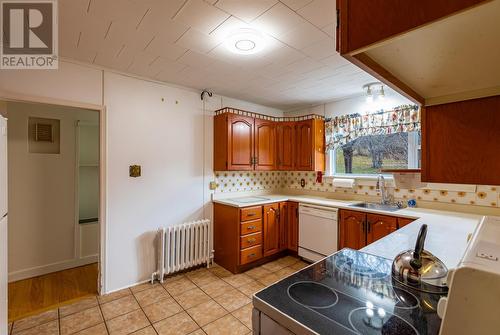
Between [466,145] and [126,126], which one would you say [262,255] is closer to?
[126,126]

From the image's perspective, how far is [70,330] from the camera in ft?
6.19

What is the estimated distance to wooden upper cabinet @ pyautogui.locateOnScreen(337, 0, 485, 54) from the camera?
1.50 feet

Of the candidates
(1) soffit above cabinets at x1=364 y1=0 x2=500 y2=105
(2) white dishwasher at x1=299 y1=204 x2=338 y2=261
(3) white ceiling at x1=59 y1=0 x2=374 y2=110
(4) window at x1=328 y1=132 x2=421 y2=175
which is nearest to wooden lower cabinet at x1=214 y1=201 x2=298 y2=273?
(2) white dishwasher at x1=299 y1=204 x2=338 y2=261

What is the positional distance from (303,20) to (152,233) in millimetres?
2602

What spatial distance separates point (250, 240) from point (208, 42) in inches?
89.1

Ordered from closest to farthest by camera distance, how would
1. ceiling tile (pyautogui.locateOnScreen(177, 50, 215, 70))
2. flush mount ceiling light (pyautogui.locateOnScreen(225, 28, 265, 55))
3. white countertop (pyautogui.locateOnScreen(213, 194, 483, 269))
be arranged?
white countertop (pyautogui.locateOnScreen(213, 194, 483, 269)), flush mount ceiling light (pyautogui.locateOnScreen(225, 28, 265, 55)), ceiling tile (pyautogui.locateOnScreen(177, 50, 215, 70))

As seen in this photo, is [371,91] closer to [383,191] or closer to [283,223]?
[383,191]

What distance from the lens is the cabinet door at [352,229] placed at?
2.60m

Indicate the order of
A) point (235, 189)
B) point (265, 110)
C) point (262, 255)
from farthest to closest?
point (265, 110), point (235, 189), point (262, 255)

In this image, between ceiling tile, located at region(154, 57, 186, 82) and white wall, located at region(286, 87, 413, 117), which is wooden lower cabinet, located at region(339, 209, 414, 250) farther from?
ceiling tile, located at region(154, 57, 186, 82)

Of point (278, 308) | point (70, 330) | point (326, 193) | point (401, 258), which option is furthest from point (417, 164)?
point (70, 330)

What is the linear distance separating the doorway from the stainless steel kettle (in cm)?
272

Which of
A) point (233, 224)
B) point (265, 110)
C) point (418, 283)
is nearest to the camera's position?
point (418, 283)

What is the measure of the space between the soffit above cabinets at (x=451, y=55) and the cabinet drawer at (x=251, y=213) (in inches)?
91.9
